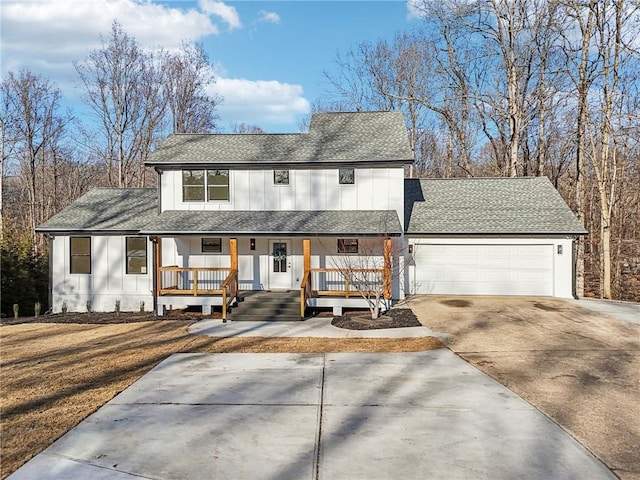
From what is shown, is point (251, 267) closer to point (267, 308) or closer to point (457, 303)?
point (267, 308)

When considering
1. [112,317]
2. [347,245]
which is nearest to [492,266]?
[347,245]

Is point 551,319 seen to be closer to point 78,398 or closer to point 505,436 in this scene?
point 505,436

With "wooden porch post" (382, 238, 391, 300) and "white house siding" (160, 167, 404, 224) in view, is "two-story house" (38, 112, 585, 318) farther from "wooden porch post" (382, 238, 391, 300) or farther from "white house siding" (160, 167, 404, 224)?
"wooden porch post" (382, 238, 391, 300)

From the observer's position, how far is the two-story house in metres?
14.6

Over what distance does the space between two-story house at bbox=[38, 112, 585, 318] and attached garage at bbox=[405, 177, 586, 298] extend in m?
0.04

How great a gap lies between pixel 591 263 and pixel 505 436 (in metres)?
24.5

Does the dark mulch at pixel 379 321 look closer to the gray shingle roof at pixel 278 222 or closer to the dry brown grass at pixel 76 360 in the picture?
the dry brown grass at pixel 76 360

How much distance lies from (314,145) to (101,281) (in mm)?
9349

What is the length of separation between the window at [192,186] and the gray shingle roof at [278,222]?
0.57 metres

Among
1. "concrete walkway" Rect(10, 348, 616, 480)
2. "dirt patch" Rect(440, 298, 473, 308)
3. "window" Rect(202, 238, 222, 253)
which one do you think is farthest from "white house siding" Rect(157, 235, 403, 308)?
"concrete walkway" Rect(10, 348, 616, 480)

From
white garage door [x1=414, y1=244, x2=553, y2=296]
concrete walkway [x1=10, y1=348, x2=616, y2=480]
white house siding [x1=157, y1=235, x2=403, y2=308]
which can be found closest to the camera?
concrete walkway [x1=10, y1=348, x2=616, y2=480]

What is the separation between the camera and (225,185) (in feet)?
49.9

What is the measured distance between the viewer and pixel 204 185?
15.2m

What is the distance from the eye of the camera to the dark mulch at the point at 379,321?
11.3 m
